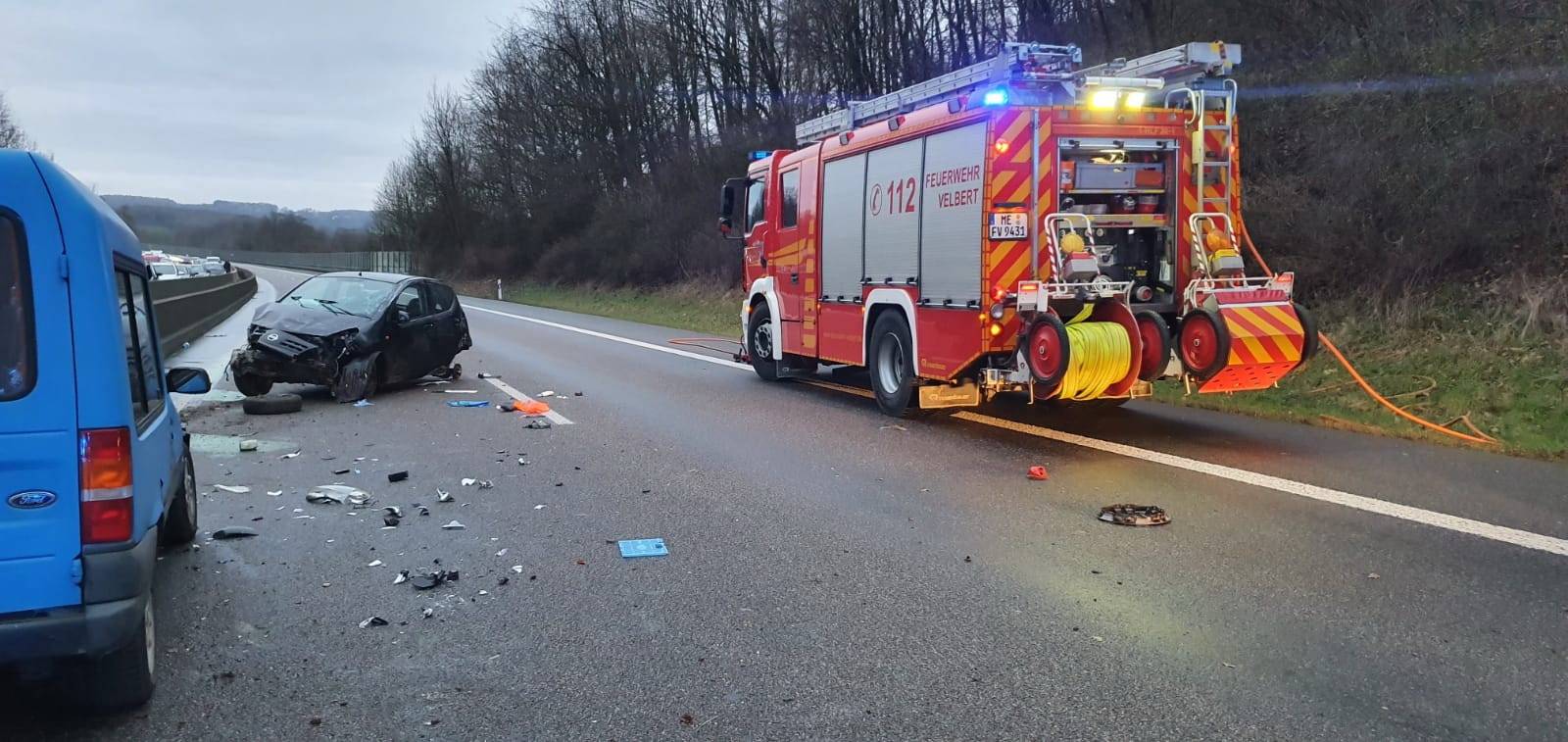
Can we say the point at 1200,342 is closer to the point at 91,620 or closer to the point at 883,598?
the point at 883,598

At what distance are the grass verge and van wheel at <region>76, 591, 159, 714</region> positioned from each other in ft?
28.7

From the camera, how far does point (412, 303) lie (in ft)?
42.3

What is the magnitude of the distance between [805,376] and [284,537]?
27.7 feet

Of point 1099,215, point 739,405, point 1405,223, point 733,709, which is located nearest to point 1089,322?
point 1099,215

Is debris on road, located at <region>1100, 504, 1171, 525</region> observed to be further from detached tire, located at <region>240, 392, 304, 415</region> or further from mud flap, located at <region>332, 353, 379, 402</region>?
mud flap, located at <region>332, 353, 379, 402</region>

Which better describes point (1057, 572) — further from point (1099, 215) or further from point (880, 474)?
point (1099, 215)

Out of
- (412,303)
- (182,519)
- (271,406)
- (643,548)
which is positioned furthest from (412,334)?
(643,548)

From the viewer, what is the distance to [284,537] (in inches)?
239

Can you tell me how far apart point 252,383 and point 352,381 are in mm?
1102

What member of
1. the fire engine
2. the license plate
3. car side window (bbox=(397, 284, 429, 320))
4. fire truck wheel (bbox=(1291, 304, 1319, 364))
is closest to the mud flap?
car side window (bbox=(397, 284, 429, 320))

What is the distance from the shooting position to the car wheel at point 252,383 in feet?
37.9

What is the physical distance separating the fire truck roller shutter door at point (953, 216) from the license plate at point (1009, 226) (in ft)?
0.57

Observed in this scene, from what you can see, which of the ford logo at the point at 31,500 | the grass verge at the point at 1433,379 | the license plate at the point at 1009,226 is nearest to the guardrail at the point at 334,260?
the grass verge at the point at 1433,379

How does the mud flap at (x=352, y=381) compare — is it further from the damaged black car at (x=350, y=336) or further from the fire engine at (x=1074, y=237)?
the fire engine at (x=1074, y=237)
